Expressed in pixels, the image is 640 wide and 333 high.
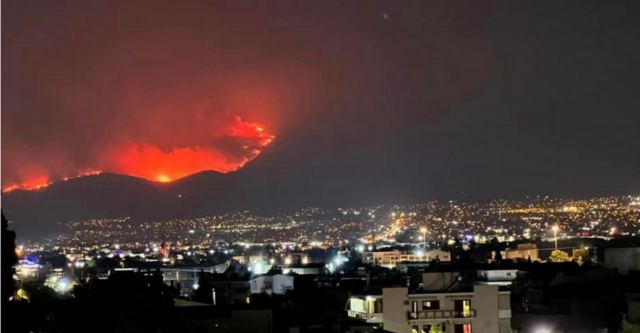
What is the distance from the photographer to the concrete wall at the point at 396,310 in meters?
21.3

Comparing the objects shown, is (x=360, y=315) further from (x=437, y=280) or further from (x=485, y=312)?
(x=485, y=312)

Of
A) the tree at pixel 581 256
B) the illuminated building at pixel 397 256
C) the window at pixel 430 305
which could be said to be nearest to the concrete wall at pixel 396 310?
the window at pixel 430 305

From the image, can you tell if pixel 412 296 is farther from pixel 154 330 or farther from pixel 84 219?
pixel 84 219

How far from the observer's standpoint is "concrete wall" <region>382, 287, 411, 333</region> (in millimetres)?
21328

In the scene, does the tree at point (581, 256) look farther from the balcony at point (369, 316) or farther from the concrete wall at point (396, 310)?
the concrete wall at point (396, 310)

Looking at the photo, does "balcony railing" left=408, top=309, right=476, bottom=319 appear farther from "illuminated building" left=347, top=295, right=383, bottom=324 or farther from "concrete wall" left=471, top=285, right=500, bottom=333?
"illuminated building" left=347, top=295, right=383, bottom=324

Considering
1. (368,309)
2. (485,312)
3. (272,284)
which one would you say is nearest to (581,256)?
(272,284)

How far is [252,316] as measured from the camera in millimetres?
19578

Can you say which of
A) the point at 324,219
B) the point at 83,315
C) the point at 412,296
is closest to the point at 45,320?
the point at 83,315

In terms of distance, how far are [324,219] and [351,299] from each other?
5922 inches

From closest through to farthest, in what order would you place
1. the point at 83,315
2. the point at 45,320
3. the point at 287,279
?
the point at 83,315
the point at 45,320
the point at 287,279

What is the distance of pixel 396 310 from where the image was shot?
21422mm

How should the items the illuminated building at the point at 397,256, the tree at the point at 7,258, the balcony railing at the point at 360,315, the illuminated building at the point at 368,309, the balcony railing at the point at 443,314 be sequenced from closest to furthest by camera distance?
the tree at the point at 7,258 → the balcony railing at the point at 443,314 → the illuminated building at the point at 368,309 → the balcony railing at the point at 360,315 → the illuminated building at the point at 397,256

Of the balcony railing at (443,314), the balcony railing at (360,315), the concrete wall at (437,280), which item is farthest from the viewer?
the balcony railing at (360,315)
